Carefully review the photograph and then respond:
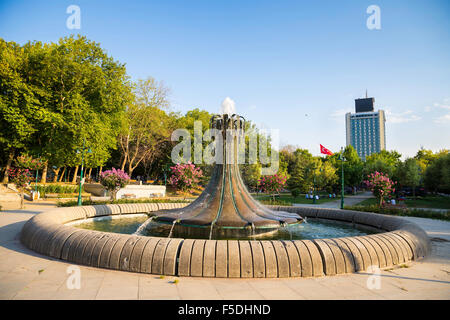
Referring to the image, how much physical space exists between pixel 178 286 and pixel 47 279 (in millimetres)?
2448

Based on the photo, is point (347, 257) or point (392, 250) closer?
point (347, 257)

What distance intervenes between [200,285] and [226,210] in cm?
415

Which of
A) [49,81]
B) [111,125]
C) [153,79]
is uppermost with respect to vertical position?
[153,79]

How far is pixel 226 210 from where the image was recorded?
893 cm

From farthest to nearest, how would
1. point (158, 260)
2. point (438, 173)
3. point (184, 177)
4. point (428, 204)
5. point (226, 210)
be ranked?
1. point (438, 173)
2. point (428, 204)
3. point (184, 177)
4. point (226, 210)
5. point (158, 260)

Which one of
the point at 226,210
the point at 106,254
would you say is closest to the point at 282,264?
the point at 106,254

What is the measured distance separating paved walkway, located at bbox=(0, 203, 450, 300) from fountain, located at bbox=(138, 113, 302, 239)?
3.11 metres

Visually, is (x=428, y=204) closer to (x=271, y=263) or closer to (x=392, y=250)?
(x=392, y=250)

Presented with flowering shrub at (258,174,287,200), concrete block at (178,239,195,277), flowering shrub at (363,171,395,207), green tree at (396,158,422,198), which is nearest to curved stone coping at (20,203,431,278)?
concrete block at (178,239,195,277)

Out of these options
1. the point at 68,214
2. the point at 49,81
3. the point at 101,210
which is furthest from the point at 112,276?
the point at 49,81

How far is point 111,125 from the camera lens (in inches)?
1339

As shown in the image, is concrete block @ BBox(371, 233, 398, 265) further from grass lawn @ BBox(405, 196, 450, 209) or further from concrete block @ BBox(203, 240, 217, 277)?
grass lawn @ BBox(405, 196, 450, 209)
